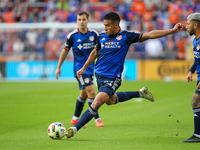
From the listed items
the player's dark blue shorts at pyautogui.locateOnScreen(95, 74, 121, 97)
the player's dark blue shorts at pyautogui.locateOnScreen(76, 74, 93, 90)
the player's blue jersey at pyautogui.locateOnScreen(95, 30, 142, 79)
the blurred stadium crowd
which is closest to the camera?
the player's dark blue shorts at pyautogui.locateOnScreen(95, 74, 121, 97)

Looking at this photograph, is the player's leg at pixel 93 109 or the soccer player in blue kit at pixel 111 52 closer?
the player's leg at pixel 93 109

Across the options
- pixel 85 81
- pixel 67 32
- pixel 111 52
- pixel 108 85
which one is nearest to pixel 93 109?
pixel 108 85

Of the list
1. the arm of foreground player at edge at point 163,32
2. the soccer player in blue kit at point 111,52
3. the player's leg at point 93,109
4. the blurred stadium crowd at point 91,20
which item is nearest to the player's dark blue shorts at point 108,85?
the soccer player in blue kit at point 111,52

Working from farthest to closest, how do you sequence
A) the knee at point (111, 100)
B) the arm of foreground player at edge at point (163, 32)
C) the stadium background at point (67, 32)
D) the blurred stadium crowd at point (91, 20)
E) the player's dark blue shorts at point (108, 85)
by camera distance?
the blurred stadium crowd at point (91, 20)
the stadium background at point (67, 32)
the knee at point (111, 100)
the player's dark blue shorts at point (108, 85)
the arm of foreground player at edge at point (163, 32)

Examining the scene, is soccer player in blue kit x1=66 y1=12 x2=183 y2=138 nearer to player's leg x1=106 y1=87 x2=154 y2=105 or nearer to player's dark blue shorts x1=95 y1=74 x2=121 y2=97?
player's dark blue shorts x1=95 y1=74 x2=121 y2=97

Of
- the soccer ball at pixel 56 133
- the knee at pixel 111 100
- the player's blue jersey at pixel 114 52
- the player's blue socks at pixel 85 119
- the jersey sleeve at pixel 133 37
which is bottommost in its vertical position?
the soccer ball at pixel 56 133

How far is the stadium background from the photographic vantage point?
20562 millimetres

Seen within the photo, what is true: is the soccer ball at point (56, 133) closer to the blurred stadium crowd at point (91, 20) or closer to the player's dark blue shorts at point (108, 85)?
the player's dark blue shorts at point (108, 85)

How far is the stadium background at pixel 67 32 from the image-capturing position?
67.5ft

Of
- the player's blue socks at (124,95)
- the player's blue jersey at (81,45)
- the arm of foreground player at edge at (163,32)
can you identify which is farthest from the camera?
the player's blue jersey at (81,45)

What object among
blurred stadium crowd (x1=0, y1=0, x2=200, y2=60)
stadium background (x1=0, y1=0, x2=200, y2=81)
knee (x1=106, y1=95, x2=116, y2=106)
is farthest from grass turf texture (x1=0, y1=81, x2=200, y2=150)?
blurred stadium crowd (x1=0, y1=0, x2=200, y2=60)

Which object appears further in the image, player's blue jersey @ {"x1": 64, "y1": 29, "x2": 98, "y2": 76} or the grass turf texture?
player's blue jersey @ {"x1": 64, "y1": 29, "x2": 98, "y2": 76}

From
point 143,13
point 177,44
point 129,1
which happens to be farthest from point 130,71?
point 129,1

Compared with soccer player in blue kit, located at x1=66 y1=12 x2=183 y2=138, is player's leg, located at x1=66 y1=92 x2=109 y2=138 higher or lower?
lower
